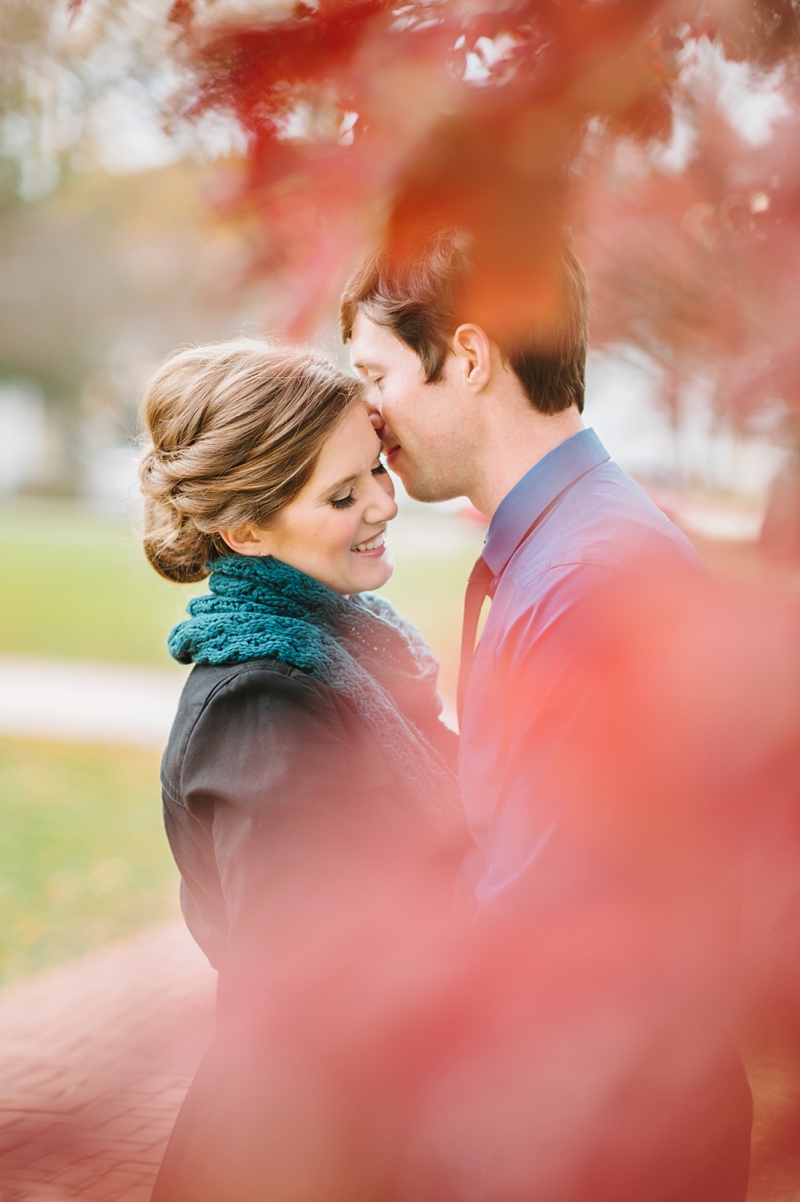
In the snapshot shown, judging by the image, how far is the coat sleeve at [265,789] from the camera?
144 centimetres

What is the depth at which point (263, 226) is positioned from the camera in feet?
3.57

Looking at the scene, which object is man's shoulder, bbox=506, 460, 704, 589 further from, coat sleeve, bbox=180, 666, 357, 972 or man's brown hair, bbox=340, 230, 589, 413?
coat sleeve, bbox=180, 666, 357, 972

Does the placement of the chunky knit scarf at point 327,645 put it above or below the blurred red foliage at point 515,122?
below

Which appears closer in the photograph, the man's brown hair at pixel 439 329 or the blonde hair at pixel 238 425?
the man's brown hair at pixel 439 329

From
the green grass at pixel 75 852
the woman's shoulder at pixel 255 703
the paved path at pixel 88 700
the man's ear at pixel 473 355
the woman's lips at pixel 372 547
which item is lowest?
the green grass at pixel 75 852

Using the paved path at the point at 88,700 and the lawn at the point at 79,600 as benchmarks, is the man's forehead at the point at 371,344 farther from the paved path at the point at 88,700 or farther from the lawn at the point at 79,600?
the paved path at the point at 88,700

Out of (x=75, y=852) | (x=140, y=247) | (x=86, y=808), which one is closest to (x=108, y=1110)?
(x=140, y=247)

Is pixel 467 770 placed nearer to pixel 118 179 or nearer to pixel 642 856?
pixel 642 856

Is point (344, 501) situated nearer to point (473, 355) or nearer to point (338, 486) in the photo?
point (338, 486)

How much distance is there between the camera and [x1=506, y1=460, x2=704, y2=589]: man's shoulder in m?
1.45

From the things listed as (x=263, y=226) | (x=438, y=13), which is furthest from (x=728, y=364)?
(x=263, y=226)

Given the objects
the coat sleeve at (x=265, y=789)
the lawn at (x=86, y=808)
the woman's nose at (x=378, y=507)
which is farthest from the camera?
the lawn at (x=86, y=808)

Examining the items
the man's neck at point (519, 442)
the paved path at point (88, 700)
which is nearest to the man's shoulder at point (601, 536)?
the man's neck at point (519, 442)

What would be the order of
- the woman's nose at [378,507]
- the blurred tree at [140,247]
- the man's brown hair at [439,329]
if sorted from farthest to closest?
A: 1. the woman's nose at [378,507]
2. the man's brown hair at [439,329]
3. the blurred tree at [140,247]
